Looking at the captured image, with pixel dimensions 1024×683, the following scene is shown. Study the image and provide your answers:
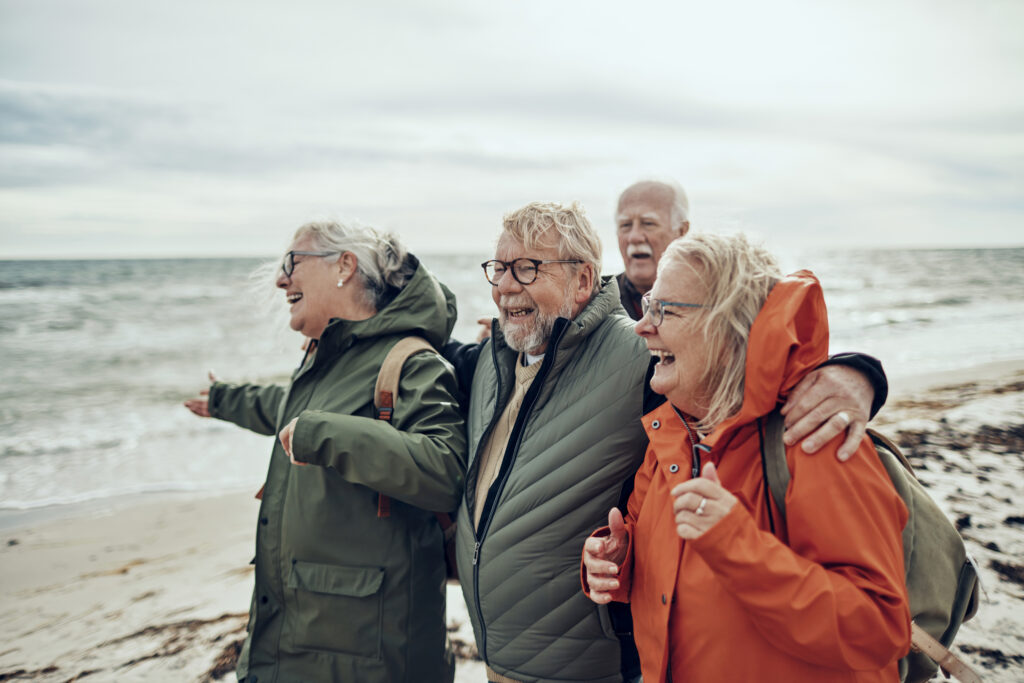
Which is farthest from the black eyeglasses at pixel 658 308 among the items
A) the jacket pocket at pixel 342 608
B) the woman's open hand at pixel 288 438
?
the jacket pocket at pixel 342 608

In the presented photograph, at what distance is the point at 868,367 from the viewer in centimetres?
151

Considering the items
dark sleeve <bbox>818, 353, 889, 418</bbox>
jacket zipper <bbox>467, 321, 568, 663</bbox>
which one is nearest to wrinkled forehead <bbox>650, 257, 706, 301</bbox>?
dark sleeve <bbox>818, 353, 889, 418</bbox>

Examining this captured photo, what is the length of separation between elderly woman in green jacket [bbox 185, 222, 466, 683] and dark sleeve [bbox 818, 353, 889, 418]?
1385 millimetres

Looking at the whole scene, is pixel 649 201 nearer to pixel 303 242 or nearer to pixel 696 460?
pixel 303 242

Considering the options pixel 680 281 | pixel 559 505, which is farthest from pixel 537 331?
pixel 680 281

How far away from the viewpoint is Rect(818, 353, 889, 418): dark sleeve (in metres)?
1.50

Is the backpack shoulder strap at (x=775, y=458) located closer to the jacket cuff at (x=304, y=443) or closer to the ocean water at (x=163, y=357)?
the ocean water at (x=163, y=357)

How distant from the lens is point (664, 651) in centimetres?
159

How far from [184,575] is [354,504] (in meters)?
3.47

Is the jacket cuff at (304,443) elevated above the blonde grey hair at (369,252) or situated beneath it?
situated beneath

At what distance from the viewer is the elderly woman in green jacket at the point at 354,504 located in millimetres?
2273

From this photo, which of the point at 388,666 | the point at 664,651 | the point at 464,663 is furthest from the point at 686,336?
the point at 464,663

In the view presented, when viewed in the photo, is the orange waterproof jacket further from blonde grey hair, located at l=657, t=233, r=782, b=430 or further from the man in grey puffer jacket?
the man in grey puffer jacket

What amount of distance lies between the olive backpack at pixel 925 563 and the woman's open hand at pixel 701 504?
0.54 ft
